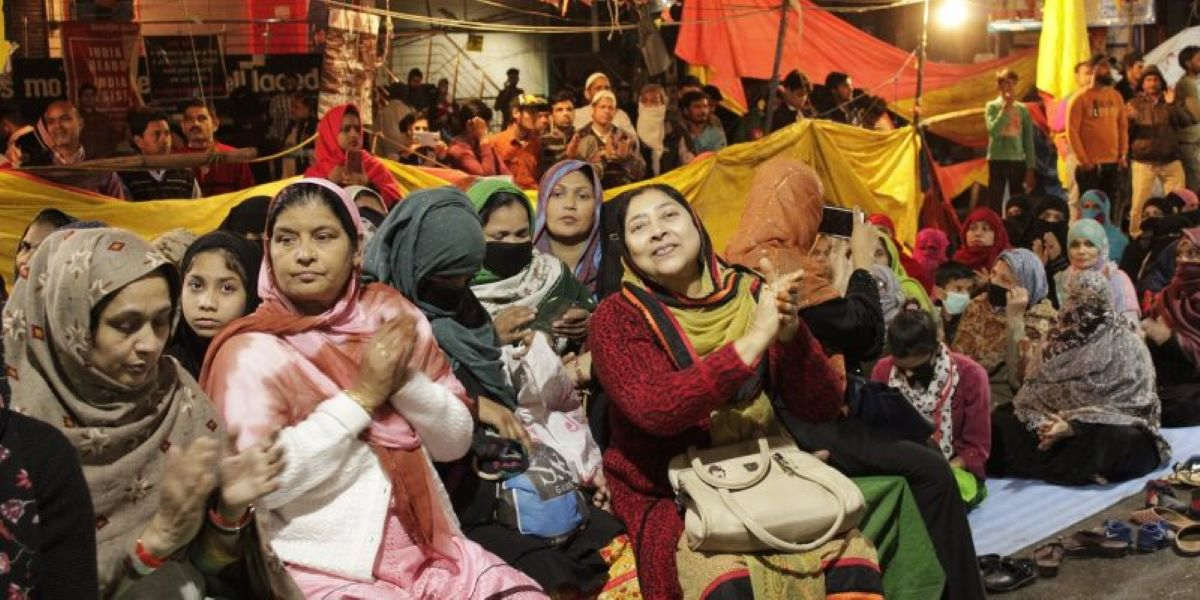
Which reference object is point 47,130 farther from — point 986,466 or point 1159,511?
point 1159,511

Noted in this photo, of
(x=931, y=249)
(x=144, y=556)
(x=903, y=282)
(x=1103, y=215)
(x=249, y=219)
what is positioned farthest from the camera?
(x=1103, y=215)

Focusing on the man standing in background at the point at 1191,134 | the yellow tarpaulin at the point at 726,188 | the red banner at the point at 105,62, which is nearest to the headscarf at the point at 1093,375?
the yellow tarpaulin at the point at 726,188

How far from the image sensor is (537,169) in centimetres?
1123

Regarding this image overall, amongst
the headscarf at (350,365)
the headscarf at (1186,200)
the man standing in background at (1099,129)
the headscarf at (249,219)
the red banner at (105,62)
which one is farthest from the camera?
the man standing in background at (1099,129)

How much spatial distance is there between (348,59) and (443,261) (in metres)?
7.04

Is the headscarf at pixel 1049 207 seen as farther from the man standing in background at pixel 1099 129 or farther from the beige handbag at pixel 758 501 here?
the beige handbag at pixel 758 501

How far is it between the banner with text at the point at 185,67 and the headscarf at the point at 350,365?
724 centimetres

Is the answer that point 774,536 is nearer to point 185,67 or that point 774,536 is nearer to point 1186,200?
point 185,67

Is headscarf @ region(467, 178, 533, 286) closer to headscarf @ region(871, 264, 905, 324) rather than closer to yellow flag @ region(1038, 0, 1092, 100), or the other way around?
headscarf @ region(871, 264, 905, 324)

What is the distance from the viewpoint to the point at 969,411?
7066 millimetres

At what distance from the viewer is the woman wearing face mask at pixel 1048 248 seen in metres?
9.78

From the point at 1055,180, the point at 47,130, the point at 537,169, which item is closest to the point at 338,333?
the point at 47,130

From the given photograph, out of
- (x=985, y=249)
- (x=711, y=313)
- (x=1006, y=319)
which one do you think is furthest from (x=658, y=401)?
(x=985, y=249)

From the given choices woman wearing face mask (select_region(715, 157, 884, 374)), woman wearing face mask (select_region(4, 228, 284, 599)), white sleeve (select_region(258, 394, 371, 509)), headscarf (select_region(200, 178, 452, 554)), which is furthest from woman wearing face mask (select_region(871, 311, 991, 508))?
woman wearing face mask (select_region(4, 228, 284, 599))
